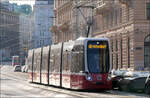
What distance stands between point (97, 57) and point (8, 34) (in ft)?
485

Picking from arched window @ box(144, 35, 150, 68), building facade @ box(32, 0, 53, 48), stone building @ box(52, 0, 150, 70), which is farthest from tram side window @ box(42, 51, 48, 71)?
building facade @ box(32, 0, 53, 48)

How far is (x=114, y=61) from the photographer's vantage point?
52.4 meters

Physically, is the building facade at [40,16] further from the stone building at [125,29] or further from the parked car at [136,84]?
the parked car at [136,84]

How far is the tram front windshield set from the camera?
80.6ft

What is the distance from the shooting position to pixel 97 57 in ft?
80.8

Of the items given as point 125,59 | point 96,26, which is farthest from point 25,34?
point 125,59

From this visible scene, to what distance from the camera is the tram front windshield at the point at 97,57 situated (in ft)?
80.6

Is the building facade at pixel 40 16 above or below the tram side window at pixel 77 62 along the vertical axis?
above

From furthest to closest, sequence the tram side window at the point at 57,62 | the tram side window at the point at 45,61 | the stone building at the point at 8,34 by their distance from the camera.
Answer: the stone building at the point at 8,34, the tram side window at the point at 45,61, the tram side window at the point at 57,62

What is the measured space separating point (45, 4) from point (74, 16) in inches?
3343

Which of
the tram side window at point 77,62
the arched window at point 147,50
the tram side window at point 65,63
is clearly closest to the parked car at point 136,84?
the tram side window at point 77,62

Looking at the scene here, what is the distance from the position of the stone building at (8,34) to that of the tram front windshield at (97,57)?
14454cm

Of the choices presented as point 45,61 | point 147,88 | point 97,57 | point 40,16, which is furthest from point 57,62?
point 40,16

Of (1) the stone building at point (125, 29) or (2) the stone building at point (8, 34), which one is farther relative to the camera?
(2) the stone building at point (8, 34)
